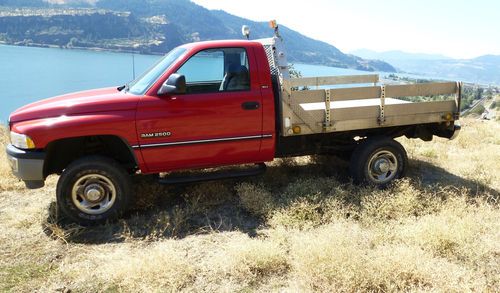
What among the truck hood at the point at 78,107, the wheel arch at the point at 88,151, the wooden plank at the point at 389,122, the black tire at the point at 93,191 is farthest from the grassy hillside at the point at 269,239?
the truck hood at the point at 78,107

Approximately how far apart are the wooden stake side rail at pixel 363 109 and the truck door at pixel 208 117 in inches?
19.7

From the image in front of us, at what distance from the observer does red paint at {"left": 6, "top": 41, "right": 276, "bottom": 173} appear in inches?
173

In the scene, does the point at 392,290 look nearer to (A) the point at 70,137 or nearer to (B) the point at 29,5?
(A) the point at 70,137

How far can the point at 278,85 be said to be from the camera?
509 cm

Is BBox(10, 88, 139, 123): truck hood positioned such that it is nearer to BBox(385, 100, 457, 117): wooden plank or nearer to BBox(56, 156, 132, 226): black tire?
BBox(56, 156, 132, 226): black tire

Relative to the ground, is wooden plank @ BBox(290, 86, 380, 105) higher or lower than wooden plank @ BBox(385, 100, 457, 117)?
higher

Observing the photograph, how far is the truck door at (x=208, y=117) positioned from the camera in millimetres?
4578

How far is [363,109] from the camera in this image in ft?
17.9

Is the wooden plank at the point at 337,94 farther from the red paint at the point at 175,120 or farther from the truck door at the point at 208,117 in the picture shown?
the truck door at the point at 208,117

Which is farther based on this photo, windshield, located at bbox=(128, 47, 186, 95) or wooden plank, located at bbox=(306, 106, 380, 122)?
wooden plank, located at bbox=(306, 106, 380, 122)

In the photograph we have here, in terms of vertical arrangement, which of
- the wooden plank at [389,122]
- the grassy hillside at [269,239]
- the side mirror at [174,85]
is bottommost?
the grassy hillside at [269,239]

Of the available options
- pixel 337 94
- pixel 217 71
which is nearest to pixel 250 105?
pixel 217 71

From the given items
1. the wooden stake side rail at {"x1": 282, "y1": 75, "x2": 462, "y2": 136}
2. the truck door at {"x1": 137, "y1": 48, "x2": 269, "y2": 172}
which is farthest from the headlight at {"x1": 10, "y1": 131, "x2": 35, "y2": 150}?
the wooden stake side rail at {"x1": 282, "y1": 75, "x2": 462, "y2": 136}

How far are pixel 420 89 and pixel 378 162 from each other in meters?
1.25
